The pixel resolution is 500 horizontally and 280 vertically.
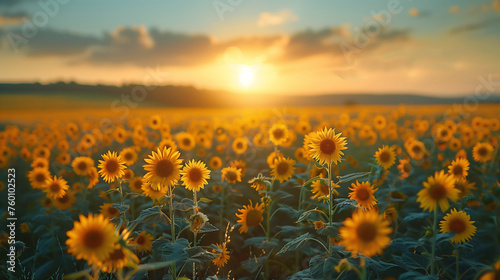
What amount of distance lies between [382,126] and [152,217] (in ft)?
34.0

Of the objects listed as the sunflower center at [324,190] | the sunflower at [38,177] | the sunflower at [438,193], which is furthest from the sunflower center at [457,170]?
the sunflower at [38,177]

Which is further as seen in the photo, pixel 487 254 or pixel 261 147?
pixel 261 147

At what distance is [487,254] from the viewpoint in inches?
169

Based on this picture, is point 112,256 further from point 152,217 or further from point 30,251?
point 30,251

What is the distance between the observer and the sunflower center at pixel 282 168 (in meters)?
4.52

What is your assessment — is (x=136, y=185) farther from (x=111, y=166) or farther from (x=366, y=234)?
(x=366, y=234)

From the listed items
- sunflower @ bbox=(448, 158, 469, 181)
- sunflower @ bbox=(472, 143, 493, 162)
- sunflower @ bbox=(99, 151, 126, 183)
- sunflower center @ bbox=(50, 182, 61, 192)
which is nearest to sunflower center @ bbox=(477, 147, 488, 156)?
sunflower @ bbox=(472, 143, 493, 162)

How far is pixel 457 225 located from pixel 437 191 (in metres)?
0.80

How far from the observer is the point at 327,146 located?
3.30 meters

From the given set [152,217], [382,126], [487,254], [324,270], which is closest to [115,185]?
[152,217]

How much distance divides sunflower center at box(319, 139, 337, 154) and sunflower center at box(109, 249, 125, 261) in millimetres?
1976

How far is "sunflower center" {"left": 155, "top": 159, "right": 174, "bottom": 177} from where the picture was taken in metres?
3.20

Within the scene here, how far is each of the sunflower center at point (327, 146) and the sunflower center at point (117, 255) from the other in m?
1.98

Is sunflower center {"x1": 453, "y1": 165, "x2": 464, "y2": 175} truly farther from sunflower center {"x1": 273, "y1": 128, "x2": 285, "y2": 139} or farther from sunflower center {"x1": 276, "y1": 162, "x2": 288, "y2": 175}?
sunflower center {"x1": 273, "y1": 128, "x2": 285, "y2": 139}
